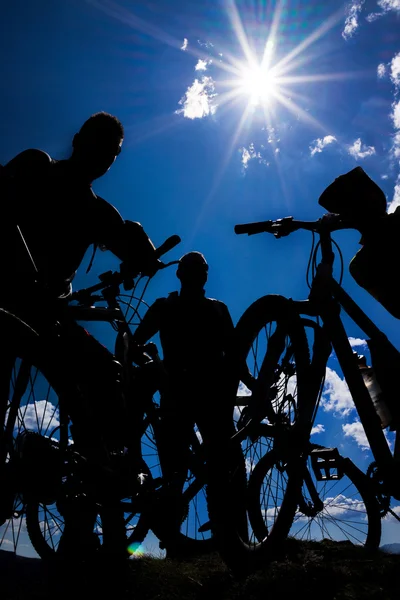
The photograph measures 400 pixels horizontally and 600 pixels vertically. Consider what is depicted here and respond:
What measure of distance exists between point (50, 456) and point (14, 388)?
1.57ft

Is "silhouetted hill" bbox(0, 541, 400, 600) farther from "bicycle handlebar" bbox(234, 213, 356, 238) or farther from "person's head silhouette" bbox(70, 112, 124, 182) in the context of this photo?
"person's head silhouette" bbox(70, 112, 124, 182)

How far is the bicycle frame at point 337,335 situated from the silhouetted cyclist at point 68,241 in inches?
52.1

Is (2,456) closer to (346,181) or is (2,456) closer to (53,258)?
(53,258)

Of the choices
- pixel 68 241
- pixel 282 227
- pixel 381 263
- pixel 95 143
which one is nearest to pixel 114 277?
pixel 68 241

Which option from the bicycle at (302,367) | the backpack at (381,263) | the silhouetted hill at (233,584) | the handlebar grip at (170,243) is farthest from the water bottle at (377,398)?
the handlebar grip at (170,243)

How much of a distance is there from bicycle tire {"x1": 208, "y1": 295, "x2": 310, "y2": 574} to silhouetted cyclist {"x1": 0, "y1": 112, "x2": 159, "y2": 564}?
818 mm

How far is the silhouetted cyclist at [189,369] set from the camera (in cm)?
291

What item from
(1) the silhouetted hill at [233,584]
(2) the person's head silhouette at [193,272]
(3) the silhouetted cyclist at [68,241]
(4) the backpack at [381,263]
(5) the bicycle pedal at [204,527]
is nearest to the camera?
(3) the silhouetted cyclist at [68,241]

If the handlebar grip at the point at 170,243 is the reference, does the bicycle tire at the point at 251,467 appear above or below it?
below

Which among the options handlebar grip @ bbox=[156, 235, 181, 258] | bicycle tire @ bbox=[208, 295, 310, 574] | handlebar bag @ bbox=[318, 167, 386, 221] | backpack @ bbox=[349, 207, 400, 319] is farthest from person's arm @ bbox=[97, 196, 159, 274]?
backpack @ bbox=[349, 207, 400, 319]

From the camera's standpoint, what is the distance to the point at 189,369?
11.8ft

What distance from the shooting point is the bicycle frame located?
8.60 feet

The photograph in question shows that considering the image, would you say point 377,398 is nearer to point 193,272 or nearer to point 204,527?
point 204,527

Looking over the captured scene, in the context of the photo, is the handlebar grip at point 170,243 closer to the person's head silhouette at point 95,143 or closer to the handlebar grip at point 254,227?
the handlebar grip at point 254,227
